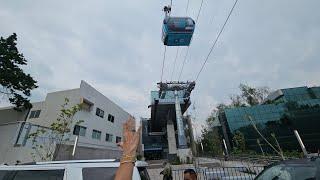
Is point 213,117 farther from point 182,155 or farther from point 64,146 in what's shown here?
point 64,146

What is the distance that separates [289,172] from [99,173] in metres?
3.15

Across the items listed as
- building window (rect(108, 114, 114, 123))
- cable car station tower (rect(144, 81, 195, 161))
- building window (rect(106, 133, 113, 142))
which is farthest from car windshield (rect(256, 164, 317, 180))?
building window (rect(108, 114, 114, 123))

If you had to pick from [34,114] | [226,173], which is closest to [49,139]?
[34,114]

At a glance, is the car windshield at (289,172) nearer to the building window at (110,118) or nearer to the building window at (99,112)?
the building window at (99,112)

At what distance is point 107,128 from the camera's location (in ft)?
116

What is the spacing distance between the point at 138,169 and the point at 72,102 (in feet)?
81.1

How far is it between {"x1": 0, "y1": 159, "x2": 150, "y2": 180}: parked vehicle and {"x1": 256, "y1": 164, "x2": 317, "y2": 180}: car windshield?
2418 millimetres

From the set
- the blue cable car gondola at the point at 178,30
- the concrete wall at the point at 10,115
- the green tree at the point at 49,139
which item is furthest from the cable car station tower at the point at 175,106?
the blue cable car gondola at the point at 178,30

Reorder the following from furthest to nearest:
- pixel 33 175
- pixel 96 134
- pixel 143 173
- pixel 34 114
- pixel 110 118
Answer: pixel 110 118 < pixel 96 134 < pixel 34 114 < pixel 33 175 < pixel 143 173

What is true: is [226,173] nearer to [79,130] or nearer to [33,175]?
[33,175]

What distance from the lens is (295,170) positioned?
3752 millimetres

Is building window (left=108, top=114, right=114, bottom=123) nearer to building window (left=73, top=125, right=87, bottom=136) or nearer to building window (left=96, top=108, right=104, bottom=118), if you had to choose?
building window (left=96, top=108, right=104, bottom=118)

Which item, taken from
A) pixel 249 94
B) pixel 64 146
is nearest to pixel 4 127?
pixel 64 146

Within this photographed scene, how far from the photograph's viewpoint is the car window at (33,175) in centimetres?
326
